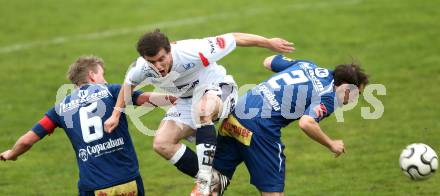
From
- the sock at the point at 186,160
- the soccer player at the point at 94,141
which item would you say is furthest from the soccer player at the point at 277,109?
the soccer player at the point at 94,141

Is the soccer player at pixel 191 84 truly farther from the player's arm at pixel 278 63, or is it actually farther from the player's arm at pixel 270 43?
the player's arm at pixel 278 63

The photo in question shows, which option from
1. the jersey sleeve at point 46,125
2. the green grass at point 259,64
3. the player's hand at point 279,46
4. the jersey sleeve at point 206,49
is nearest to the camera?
the jersey sleeve at point 46,125

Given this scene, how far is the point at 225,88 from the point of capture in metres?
11.0

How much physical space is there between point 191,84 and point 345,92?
190 centimetres

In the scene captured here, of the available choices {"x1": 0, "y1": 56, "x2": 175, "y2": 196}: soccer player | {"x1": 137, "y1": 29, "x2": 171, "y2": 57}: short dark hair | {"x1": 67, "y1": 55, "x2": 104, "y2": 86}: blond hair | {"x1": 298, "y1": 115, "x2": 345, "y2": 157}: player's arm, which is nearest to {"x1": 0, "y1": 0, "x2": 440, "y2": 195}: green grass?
{"x1": 298, "y1": 115, "x2": 345, "y2": 157}: player's arm

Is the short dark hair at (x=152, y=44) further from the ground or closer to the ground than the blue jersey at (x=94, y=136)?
further from the ground

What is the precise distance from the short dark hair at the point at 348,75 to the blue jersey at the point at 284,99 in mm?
112

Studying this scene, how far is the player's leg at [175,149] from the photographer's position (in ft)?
34.7

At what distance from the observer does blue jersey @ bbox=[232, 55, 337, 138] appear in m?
10.4

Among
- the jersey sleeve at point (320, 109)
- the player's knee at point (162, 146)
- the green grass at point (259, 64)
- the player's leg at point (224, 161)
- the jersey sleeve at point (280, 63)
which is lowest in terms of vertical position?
the green grass at point (259, 64)

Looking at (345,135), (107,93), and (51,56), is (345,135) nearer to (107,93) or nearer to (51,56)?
(107,93)

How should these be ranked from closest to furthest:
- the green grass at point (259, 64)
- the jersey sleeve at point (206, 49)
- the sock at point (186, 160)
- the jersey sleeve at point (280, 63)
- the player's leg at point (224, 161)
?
the jersey sleeve at point (206, 49)
the sock at point (186, 160)
the player's leg at point (224, 161)
the jersey sleeve at point (280, 63)
the green grass at point (259, 64)

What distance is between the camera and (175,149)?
10.6m

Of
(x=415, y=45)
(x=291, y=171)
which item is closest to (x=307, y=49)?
(x=415, y=45)
